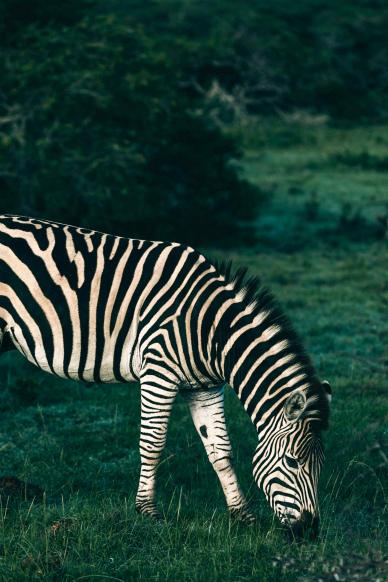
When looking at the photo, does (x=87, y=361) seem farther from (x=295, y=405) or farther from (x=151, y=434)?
(x=295, y=405)

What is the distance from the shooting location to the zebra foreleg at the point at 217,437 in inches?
225

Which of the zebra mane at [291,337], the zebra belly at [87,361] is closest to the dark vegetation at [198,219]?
the zebra mane at [291,337]

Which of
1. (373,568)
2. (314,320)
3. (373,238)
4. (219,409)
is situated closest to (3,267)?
(219,409)

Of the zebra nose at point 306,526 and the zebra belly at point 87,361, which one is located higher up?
the zebra belly at point 87,361

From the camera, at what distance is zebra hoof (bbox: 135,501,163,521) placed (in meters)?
5.57

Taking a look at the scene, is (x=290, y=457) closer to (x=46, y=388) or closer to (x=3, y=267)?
(x=3, y=267)

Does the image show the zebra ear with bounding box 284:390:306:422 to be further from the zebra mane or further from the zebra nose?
the zebra nose

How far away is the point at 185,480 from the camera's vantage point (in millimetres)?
6555

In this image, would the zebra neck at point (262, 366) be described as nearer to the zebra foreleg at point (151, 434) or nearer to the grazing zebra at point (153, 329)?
the grazing zebra at point (153, 329)

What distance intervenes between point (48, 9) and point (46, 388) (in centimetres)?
960

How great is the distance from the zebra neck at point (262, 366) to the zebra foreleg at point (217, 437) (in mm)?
385

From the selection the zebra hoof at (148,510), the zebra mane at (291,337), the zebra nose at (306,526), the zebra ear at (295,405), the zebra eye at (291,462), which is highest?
the zebra mane at (291,337)

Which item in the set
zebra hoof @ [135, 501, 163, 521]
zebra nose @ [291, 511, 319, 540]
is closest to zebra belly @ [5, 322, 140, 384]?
zebra hoof @ [135, 501, 163, 521]

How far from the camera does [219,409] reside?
579 cm
